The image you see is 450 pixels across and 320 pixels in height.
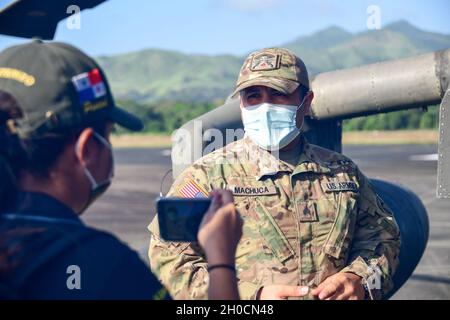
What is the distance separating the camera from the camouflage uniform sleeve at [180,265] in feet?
13.8

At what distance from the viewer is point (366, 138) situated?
164 ft

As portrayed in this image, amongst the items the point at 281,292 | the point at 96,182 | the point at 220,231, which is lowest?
the point at 281,292

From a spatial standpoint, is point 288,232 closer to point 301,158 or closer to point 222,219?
point 301,158

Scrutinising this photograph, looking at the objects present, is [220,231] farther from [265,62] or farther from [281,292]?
[265,62]

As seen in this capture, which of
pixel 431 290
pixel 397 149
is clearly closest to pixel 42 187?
pixel 431 290

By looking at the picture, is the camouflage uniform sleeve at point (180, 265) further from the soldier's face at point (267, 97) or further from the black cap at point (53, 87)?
the black cap at point (53, 87)

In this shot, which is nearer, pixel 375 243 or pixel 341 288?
pixel 341 288

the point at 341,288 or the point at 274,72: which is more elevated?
the point at 274,72

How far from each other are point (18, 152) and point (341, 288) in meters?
2.33

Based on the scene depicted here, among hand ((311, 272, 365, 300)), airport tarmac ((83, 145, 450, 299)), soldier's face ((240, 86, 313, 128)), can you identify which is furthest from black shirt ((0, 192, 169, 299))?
airport tarmac ((83, 145, 450, 299))

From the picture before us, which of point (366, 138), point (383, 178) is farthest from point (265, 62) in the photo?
point (366, 138)

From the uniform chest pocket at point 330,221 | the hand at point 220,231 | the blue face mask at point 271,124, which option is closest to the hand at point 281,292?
the uniform chest pocket at point 330,221
